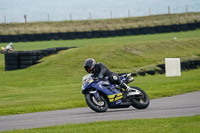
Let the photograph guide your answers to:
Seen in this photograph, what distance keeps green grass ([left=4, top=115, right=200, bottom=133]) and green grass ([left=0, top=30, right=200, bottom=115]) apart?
15.7 feet

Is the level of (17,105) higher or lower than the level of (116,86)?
lower

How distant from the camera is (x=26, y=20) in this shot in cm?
6312

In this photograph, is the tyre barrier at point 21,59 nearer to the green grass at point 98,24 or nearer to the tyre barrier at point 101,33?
the tyre barrier at point 101,33

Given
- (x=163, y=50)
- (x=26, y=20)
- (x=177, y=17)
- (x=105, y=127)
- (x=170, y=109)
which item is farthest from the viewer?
(x=26, y=20)

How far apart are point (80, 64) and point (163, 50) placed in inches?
319

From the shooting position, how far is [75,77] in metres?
25.0

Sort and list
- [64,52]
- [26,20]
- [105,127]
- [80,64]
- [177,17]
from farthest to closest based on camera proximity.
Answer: [26,20] → [177,17] → [64,52] → [80,64] → [105,127]

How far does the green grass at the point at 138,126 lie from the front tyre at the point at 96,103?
74.2 inches

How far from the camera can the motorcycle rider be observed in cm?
1143

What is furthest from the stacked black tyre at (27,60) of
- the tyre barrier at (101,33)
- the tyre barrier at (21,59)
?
the tyre barrier at (101,33)

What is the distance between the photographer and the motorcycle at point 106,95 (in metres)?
11.4

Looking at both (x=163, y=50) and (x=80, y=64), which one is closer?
(x=80, y=64)

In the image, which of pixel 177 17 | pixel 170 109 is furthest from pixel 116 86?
pixel 177 17

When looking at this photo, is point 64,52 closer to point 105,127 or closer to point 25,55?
point 25,55
